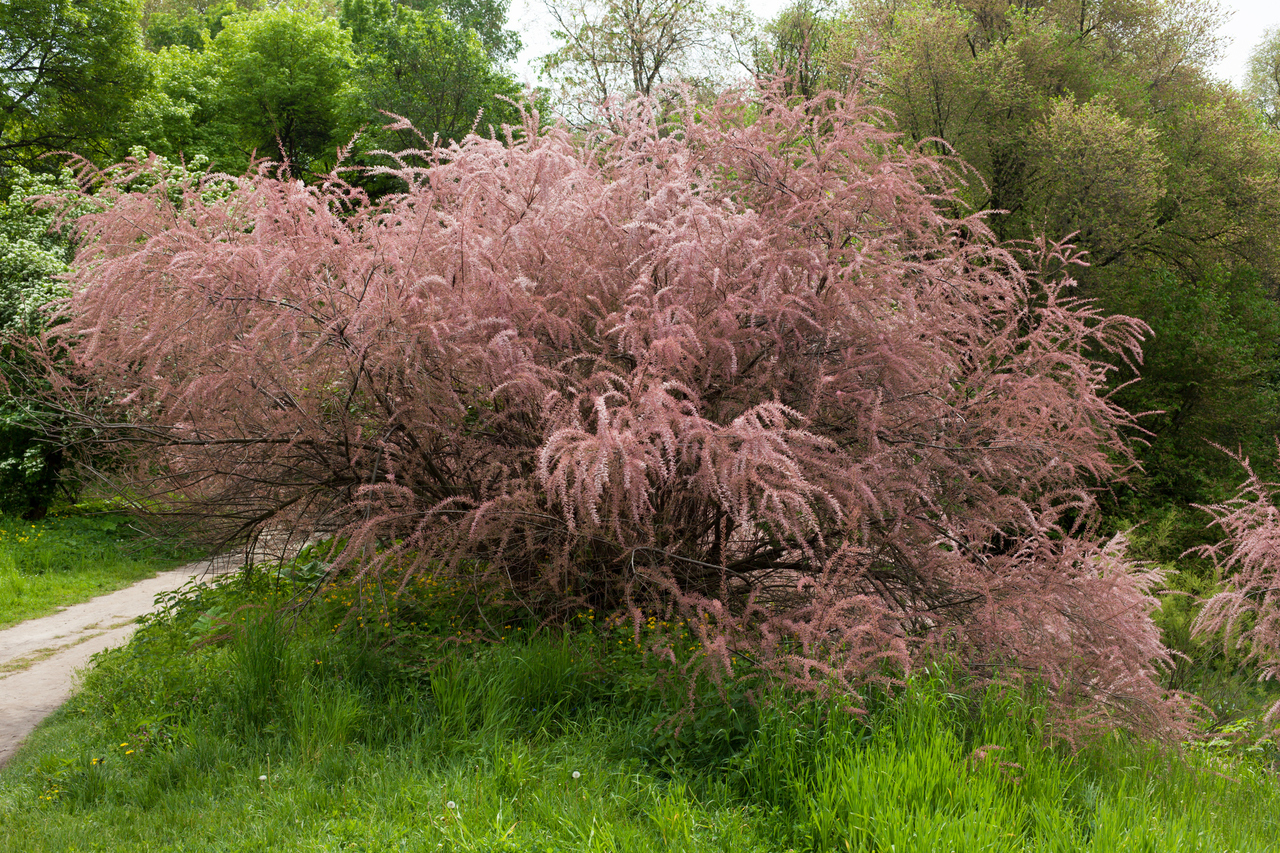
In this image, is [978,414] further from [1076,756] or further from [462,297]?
[462,297]

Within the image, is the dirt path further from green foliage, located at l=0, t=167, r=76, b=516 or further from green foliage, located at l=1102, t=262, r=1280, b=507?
green foliage, located at l=1102, t=262, r=1280, b=507

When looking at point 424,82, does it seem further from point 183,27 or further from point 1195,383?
point 1195,383

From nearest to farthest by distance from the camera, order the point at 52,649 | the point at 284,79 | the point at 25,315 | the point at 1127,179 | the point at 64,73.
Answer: the point at 52,649 < the point at 25,315 < the point at 1127,179 < the point at 64,73 < the point at 284,79

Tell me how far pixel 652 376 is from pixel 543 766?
194 cm

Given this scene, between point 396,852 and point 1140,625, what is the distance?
453 centimetres

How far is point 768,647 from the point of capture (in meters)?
4.04

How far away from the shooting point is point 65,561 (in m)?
10.5

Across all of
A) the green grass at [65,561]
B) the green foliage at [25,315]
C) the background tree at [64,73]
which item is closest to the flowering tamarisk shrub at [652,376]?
the green grass at [65,561]

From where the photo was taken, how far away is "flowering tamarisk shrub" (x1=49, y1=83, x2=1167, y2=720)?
4641 mm

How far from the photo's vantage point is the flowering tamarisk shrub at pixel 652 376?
15.2 feet

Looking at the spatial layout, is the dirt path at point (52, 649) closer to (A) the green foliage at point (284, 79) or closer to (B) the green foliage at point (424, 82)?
(B) the green foliage at point (424, 82)

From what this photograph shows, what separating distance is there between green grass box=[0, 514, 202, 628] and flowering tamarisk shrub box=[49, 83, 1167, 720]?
4468 mm

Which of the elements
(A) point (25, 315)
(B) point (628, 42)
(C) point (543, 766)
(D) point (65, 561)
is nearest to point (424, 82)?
(B) point (628, 42)

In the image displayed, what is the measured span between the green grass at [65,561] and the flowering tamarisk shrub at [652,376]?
176 inches
